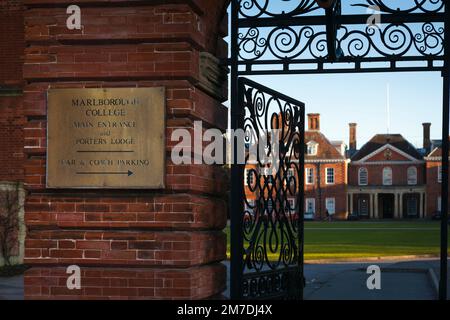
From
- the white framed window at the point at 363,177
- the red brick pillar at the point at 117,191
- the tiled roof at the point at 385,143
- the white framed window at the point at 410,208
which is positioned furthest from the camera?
the white framed window at the point at 363,177

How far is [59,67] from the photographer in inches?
242

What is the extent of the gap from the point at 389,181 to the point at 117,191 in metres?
72.3

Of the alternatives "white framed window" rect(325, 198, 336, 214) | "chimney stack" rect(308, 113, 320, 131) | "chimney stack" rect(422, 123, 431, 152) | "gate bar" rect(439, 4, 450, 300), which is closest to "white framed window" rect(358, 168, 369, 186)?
"white framed window" rect(325, 198, 336, 214)

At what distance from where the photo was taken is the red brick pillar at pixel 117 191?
19.6 ft

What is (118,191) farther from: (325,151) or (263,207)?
(325,151)

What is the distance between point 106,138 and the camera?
6082 millimetres

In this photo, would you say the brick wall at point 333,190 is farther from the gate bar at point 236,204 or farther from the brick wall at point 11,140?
the gate bar at point 236,204

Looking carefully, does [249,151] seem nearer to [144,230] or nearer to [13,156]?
[144,230]

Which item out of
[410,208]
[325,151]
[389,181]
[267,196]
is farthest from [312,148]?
[267,196]

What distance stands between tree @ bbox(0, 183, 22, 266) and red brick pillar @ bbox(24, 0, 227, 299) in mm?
12950

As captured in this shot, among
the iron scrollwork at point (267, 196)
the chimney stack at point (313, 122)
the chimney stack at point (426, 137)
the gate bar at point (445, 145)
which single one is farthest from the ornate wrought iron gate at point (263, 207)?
the chimney stack at point (426, 137)

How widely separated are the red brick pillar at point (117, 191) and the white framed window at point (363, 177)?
72.0 metres

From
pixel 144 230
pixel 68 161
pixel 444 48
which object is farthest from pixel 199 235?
pixel 444 48

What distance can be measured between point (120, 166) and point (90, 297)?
110 cm
